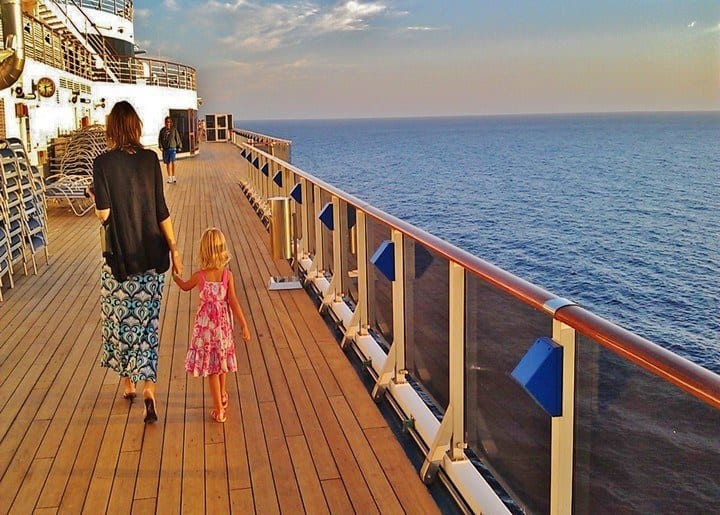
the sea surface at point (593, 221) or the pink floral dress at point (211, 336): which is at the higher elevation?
the pink floral dress at point (211, 336)

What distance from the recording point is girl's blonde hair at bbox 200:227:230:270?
11.8 feet

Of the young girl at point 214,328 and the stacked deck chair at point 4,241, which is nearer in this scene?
the young girl at point 214,328

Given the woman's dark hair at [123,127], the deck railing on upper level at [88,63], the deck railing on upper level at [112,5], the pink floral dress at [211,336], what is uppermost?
the deck railing on upper level at [112,5]

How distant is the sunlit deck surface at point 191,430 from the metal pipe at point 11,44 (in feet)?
18.3

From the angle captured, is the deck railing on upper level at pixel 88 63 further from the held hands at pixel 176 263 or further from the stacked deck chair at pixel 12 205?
the held hands at pixel 176 263

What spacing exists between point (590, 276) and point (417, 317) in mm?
22781

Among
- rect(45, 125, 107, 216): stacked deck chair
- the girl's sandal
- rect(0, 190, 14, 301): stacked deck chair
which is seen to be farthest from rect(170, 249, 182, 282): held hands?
rect(45, 125, 107, 216): stacked deck chair

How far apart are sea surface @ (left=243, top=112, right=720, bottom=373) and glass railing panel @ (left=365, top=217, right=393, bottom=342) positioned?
51.0 feet

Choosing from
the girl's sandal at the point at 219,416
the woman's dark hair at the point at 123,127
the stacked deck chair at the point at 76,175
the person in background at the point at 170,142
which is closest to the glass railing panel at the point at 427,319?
the girl's sandal at the point at 219,416

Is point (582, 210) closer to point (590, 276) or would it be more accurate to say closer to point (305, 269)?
point (590, 276)

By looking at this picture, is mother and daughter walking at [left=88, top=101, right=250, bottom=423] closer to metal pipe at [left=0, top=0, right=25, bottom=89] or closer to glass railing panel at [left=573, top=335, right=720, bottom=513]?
glass railing panel at [left=573, top=335, right=720, bottom=513]

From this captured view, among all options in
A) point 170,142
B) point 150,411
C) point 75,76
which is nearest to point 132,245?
point 150,411

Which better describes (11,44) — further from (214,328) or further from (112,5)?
(112,5)

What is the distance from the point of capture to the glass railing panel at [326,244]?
19.2 ft
